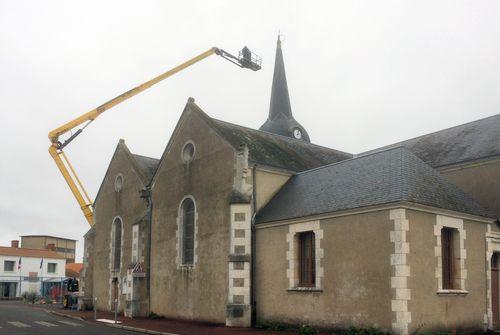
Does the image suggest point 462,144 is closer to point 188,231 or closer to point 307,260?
point 307,260

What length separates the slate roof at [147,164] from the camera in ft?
98.3

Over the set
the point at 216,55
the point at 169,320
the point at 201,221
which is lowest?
the point at 169,320

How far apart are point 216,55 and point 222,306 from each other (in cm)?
2228

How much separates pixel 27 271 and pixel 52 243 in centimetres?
1635

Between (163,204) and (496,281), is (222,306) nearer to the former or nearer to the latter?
(163,204)

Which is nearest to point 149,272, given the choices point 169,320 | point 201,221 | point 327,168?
point 169,320

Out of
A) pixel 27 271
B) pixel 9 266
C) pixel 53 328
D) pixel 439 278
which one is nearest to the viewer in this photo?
pixel 439 278

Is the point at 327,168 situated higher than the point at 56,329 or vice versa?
the point at 327,168

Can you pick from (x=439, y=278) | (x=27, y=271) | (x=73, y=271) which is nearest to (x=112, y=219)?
(x=439, y=278)

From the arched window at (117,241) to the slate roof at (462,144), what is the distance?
55.8 feet

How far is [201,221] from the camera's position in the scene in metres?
23.1

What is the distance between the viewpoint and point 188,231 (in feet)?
79.6

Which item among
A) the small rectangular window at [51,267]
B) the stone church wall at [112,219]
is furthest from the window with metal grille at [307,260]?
the small rectangular window at [51,267]

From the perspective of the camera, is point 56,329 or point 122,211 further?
point 122,211
